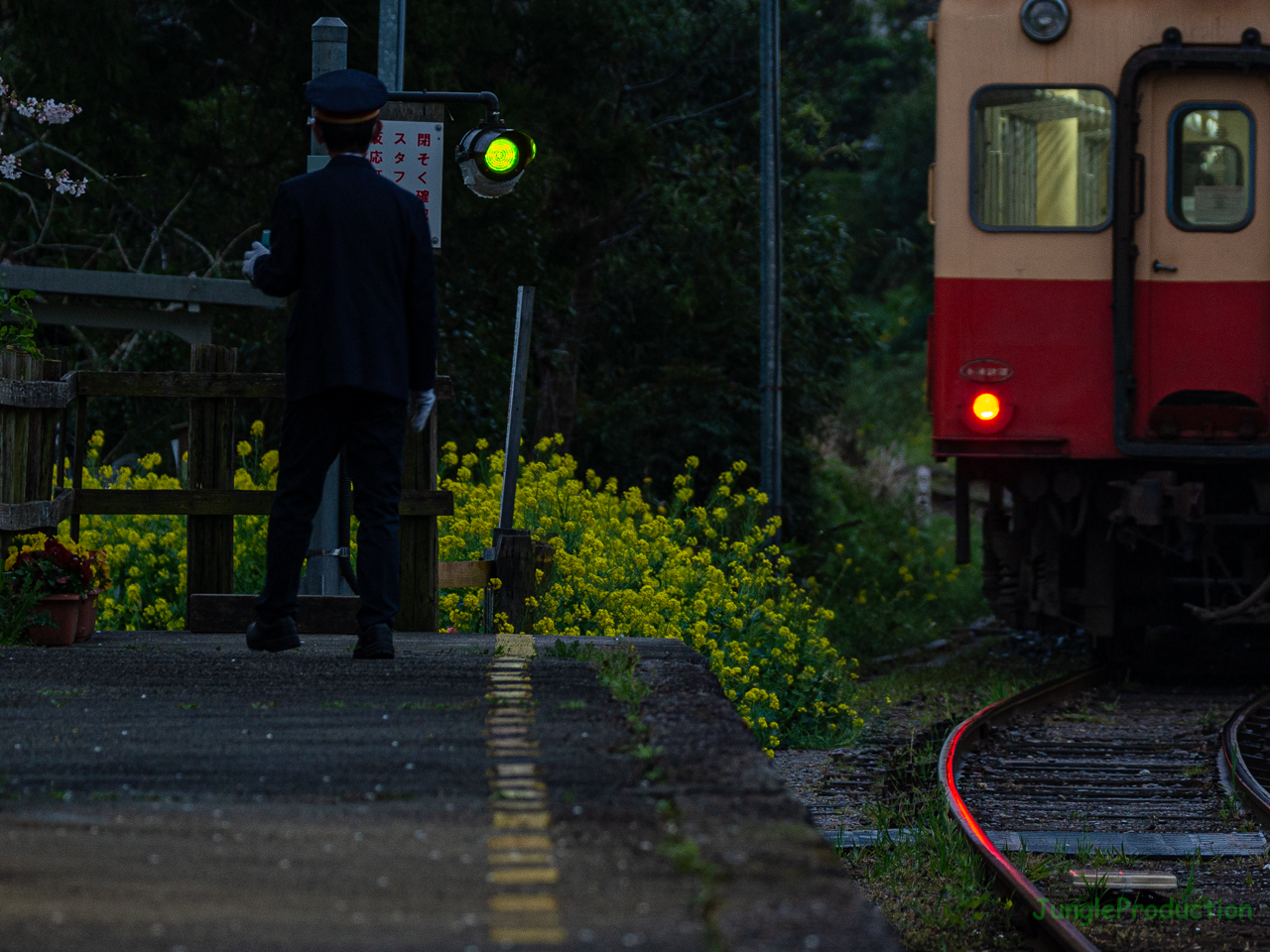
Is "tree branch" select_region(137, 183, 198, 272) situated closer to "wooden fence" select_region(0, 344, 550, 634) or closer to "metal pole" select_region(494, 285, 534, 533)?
"metal pole" select_region(494, 285, 534, 533)

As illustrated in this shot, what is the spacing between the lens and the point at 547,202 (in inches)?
601

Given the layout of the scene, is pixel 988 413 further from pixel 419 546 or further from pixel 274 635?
pixel 274 635

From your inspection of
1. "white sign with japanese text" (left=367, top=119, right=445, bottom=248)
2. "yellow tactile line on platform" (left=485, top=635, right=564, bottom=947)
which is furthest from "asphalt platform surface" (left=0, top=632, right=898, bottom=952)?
"white sign with japanese text" (left=367, top=119, right=445, bottom=248)

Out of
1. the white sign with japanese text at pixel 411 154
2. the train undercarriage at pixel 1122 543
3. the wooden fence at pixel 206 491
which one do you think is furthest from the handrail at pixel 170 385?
the train undercarriage at pixel 1122 543

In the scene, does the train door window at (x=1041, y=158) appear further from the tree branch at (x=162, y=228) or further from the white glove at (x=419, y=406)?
the tree branch at (x=162, y=228)

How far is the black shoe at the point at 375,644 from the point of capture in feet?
18.4

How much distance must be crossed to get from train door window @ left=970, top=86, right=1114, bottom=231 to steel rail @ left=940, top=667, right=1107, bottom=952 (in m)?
2.64

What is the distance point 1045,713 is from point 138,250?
814 cm

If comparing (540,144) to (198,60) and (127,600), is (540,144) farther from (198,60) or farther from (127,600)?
(127,600)

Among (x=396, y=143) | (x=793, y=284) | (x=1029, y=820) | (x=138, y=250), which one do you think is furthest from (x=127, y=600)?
(x=793, y=284)

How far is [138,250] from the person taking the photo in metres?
14.0

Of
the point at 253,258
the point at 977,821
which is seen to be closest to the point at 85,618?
the point at 253,258

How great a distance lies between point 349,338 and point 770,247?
8.79m

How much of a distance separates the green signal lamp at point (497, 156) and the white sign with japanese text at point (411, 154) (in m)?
0.40
